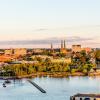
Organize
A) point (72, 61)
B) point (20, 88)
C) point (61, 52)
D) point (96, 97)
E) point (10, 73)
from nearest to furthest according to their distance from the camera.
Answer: point (96, 97)
point (20, 88)
point (10, 73)
point (72, 61)
point (61, 52)

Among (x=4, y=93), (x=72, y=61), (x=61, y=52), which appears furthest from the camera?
(x=61, y=52)

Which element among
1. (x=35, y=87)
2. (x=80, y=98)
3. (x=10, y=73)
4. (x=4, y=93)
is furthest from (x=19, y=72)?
(x=80, y=98)

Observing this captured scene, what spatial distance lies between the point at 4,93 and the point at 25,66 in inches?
671

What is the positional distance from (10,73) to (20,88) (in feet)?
36.6

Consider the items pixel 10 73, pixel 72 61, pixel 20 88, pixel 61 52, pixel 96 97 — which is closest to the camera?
pixel 96 97

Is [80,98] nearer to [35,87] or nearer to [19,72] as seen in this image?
[35,87]

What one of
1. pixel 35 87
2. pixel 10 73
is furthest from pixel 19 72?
pixel 35 87

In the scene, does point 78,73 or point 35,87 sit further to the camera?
point 78,73

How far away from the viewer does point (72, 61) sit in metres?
50.9

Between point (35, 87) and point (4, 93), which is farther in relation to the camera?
point (35, 87)

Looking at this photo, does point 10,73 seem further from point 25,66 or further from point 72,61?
point 72,61

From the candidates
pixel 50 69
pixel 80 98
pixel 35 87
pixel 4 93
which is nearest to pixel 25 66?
pixel 50 69

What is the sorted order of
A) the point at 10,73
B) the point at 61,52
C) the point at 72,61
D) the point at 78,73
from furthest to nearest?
1. the point at 61,52
2. the point at 72,61
3. the point at 78,73
4. the point at 10,73

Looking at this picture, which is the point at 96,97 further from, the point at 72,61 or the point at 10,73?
the point at 72,61
